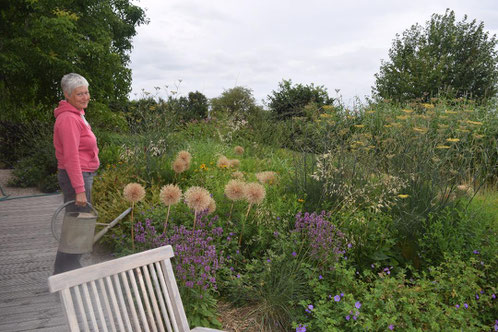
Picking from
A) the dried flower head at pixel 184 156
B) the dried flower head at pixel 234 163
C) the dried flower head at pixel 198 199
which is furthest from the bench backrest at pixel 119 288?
the dried flower head at pixel 234 163

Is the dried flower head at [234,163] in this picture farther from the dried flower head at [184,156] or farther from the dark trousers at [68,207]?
the dark trousers at [68,207]

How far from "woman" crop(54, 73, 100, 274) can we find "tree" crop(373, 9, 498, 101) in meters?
22.2

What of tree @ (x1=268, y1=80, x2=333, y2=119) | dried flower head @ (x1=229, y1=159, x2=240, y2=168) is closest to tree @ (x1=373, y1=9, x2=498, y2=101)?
tree @ (x1=268, y1=80, x2=333, y2=119)

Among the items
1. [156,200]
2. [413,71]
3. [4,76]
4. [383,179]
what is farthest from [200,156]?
[413,71]

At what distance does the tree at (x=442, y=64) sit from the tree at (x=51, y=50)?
50.3 ft

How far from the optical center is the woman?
3.35 m

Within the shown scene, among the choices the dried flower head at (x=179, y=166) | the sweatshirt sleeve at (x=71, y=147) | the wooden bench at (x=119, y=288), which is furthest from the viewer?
the dried flower head at (x=179, y=166)

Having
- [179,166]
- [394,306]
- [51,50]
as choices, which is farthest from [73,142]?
[51,50]

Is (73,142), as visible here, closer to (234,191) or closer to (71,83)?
(71,83)

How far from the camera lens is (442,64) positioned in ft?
78.8

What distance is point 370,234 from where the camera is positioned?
412 centimetres

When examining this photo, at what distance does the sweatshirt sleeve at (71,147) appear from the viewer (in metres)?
3.33

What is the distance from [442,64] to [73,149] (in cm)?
2478

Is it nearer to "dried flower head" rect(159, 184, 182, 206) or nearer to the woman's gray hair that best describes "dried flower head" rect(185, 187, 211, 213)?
"dried flower head" rect(159, 184, 182, 206)
